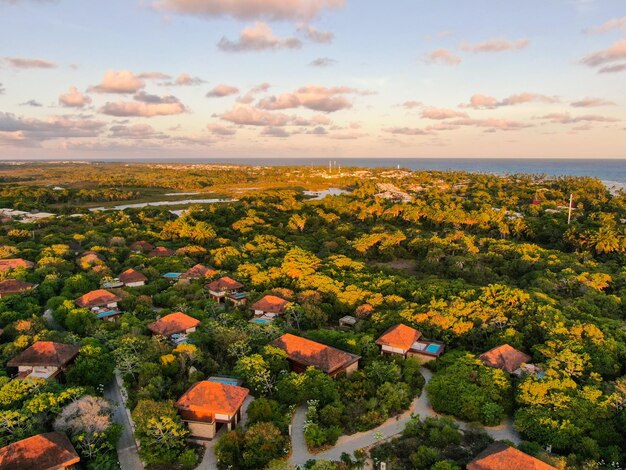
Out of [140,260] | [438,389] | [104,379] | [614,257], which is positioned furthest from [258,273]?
[614,257]

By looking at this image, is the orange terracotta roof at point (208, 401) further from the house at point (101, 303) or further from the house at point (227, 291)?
the house at point (227, 291)

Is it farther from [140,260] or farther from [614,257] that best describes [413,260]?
[140,260]

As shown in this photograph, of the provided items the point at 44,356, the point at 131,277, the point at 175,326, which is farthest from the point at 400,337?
the point at 131,277

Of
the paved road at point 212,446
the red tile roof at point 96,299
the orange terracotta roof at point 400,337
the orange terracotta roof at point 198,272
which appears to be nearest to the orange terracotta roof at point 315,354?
the orange terracotta roof at point 400,337

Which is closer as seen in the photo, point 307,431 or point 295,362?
point 307,431

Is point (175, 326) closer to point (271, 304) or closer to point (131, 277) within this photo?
point (271, 304)

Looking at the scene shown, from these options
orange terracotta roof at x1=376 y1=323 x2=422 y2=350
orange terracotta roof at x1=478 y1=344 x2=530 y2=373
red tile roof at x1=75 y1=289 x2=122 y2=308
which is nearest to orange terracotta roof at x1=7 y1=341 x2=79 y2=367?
red tile roof at x1=75 y1=289 x2=122 y2=308

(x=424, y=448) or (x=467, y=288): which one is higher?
(x=467, y=288)

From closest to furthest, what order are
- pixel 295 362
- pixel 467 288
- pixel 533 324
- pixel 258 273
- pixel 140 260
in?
pixel 295 362 → pixel 533 324 → pixel 467 288 → pixel 258 273 → pixel 140 260
